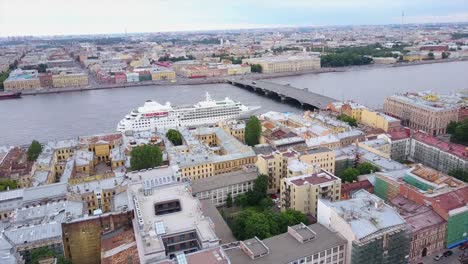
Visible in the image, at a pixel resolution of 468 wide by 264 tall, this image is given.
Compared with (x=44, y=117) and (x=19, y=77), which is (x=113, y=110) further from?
(x=19, y=77)

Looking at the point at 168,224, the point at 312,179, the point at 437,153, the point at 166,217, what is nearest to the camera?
the point at 168,224

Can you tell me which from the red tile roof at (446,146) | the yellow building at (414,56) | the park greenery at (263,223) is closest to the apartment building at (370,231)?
the park greenery at (263,223)

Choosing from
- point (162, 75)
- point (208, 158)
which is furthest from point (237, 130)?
point (162, 75)

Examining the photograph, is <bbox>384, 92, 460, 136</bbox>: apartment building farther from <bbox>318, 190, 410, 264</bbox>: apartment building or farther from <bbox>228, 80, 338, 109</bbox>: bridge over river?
<bbox>318, 190, 410, 264</bbox>: apartment building

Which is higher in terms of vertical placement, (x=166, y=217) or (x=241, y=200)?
(x=166, y=217)

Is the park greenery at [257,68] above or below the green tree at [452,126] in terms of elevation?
above

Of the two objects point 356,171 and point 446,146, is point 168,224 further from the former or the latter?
point 446,146

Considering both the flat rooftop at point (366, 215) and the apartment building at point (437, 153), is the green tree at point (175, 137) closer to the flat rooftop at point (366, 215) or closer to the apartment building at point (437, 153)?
the apartment building at point (437, 153)
